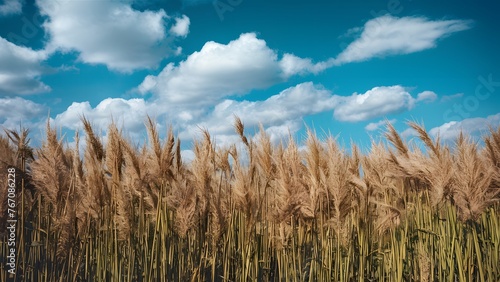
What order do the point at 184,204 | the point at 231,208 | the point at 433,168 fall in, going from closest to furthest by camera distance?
the point at 184,204, the point at 433,168, the point at 231,208

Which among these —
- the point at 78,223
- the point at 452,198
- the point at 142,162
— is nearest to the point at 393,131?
the point at 452,198

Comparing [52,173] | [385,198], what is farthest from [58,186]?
[385,198]

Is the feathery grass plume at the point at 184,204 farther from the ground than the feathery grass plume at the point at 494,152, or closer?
closer

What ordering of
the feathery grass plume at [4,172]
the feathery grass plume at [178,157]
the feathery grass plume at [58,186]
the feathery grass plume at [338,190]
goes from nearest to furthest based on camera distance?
1. the feathery grass plume at [338,190]
2. the feathery grass plume at [4,172]
3. the feathery grass plume at [58,186]
4. the feathery grass plume at [178,157]

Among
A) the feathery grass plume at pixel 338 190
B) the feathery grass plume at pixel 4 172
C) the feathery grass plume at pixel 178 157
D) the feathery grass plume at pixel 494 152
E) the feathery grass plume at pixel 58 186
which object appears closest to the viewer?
the feathery grass plume at pixel 338 190

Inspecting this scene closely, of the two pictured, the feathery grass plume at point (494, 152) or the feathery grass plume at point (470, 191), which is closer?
the feathery grass plume at point (470, 191)

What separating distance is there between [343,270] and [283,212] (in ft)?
2.86

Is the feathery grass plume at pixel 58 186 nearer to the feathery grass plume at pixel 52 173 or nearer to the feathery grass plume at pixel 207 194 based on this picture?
the feathery grass plume at pixel 52 173

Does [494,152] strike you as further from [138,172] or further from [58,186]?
[58,186]

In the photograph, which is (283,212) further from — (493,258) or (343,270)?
(493,258)

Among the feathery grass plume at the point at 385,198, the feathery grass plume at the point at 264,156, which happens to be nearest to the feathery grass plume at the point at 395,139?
the feathery grass plume at the point at 385,198

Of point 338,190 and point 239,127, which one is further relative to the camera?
point 239,127

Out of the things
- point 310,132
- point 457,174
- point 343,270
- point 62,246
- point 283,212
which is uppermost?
point 310,132

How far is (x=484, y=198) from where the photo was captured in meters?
4.07
